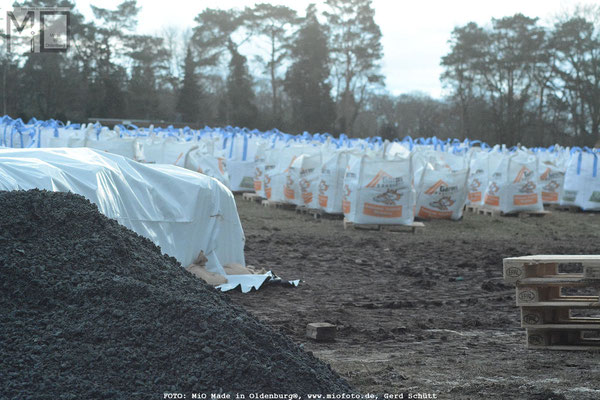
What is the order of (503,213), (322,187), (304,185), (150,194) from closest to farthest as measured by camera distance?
(150,194)
(322,187)
(304,185)
(503,213)

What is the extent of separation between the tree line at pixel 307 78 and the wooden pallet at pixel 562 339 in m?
33.6

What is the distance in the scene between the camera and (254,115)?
44.6 meters

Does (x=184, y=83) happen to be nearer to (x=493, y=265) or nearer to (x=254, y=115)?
(x=254, y=115)

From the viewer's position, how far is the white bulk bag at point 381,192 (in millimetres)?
11789

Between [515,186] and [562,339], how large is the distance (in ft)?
33.7

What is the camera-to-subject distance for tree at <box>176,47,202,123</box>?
1689 inches

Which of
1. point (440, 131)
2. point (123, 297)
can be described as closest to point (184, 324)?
point (123, 297)

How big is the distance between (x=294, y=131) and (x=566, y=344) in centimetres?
3982

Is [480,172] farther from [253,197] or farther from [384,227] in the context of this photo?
[253,197]

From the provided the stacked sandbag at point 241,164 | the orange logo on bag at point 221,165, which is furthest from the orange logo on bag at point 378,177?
the stacked sandbag at point 241,164

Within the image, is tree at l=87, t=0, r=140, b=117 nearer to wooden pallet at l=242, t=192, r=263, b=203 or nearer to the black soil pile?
wooden pallet at l=242, t=192, r=263, b=203

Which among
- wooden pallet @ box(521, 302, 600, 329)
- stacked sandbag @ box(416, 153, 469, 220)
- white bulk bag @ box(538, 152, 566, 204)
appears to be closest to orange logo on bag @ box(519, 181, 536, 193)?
stacked sandbag @ box(416, 153, 469, 220)

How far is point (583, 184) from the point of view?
1716 centimetres

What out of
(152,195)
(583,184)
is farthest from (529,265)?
(583,184)
